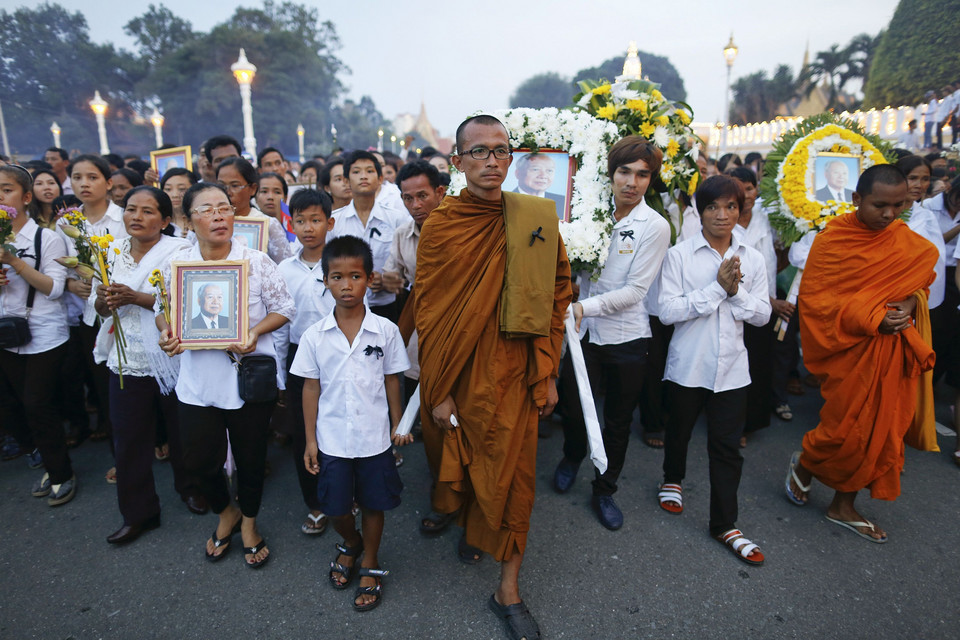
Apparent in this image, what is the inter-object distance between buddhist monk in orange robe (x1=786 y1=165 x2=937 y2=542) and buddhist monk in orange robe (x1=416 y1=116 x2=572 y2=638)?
2.00 metres

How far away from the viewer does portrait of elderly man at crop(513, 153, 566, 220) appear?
3.65 meters

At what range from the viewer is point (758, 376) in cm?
480

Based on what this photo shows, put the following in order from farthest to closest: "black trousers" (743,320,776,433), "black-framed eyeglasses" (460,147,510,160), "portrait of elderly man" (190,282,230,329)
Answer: "black trousers" (743,320,776,433), "portrait of elderly man" (190,282,230,329), "black-framed eyeglasses" (460,147,510,160)

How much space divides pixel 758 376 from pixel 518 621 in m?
3.22

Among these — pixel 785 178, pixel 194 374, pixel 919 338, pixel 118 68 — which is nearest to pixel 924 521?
pixel 919 338

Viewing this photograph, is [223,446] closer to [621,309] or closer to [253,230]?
[253,230]

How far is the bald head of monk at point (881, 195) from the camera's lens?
3.29 m

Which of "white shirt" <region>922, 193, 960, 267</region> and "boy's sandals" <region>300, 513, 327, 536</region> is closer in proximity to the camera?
"boy's sandals" <region>300, 513, 327, 536</region>

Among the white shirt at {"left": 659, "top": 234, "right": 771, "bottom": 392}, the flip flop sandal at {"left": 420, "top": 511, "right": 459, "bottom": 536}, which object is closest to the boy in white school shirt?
the flip flop sandal at {"left": 420, "top": 511, "right": 459, "bottom": 536}

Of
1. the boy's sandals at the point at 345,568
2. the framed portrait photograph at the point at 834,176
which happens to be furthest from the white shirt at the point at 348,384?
the framed portrait photograph at the point at 834,176

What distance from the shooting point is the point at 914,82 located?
583 inches

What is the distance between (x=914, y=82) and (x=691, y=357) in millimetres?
16704

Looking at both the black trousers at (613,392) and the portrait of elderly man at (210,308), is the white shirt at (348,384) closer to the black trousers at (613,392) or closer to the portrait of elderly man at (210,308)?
the portrait of elderly man at (210,308)

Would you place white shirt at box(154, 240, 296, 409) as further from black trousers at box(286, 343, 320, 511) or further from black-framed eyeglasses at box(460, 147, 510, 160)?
black-framed eyeglasses at box(460, 147, 510, 160)
